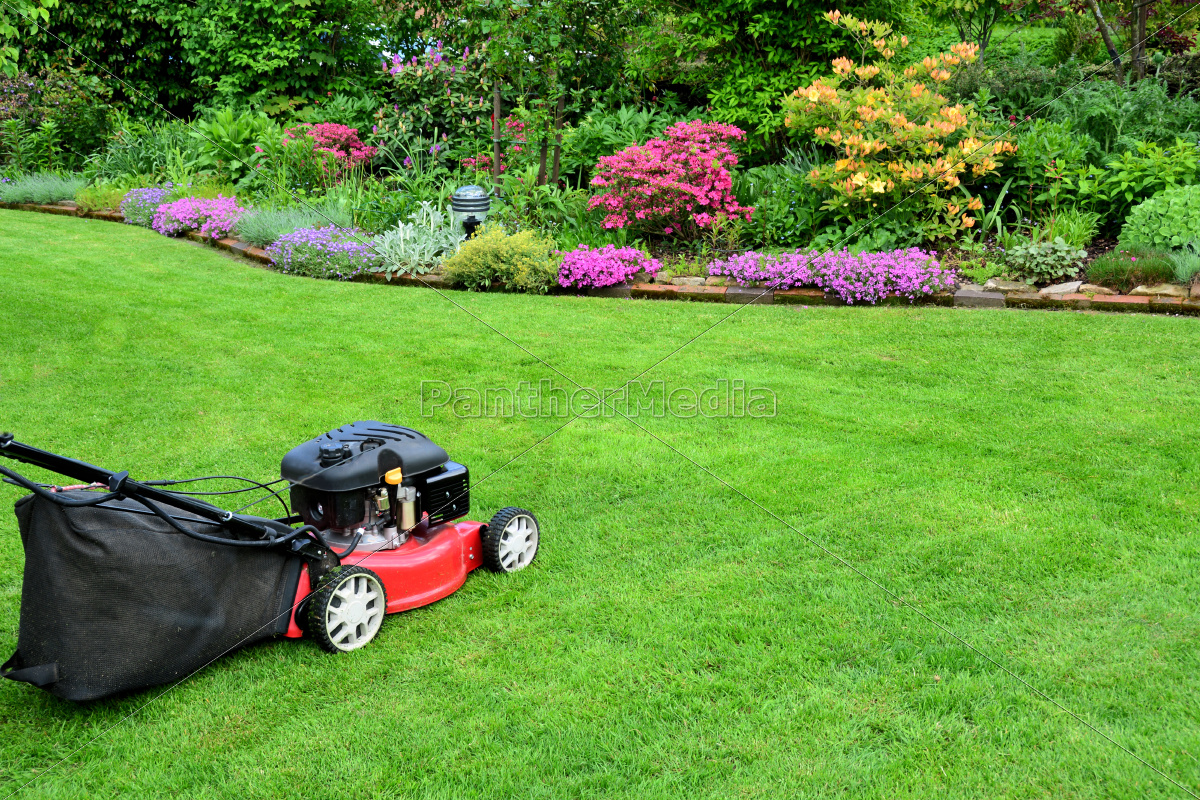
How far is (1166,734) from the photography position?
98.3 inches

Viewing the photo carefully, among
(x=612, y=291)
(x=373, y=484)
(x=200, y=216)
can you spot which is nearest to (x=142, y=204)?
(x=200, y=216)

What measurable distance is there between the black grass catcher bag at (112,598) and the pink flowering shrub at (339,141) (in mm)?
8185

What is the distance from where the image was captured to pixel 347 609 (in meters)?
2.89

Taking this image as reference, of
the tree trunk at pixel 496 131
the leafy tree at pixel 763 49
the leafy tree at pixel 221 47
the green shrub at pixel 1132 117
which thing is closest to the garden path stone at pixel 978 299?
the green shrub at pixel 1132 117

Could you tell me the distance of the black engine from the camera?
2.95 meters

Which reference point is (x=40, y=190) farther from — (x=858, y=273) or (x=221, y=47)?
(x=858, y=273)

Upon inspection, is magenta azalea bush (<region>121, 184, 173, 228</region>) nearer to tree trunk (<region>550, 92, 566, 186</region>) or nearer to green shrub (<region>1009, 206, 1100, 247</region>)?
tree trunk (<region>550, 92, 566, 186</region>)

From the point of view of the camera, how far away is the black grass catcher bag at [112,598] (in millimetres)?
2373

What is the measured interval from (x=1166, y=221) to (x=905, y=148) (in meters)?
1.99

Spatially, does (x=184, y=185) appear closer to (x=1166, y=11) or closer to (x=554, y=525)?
(x=554, y=525)

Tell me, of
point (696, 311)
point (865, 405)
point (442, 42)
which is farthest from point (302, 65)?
point (865, 405)

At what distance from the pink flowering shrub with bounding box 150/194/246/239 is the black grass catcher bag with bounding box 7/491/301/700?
285 inches

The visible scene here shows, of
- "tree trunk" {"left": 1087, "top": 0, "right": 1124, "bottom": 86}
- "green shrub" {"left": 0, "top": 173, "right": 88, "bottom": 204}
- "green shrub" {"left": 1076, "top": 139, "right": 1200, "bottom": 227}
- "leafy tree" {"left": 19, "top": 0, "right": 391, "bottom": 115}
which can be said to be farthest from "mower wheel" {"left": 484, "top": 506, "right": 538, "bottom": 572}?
"leafy tree" {"left": 19, "top": 0, "right": 391, "bottom": 115}

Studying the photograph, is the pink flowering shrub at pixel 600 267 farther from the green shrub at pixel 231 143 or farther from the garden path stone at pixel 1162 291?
the green shrub at pixel 231 143
